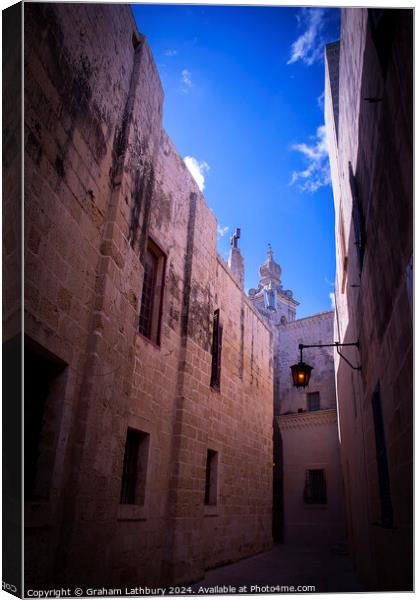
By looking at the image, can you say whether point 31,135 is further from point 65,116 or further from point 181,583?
point 181,583

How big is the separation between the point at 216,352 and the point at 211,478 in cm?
294

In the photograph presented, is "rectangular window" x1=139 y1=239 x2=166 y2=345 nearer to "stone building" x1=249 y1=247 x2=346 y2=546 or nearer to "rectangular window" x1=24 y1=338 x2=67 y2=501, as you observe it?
"rectangular window" x1=24 y1=338 x2=67 y2=501

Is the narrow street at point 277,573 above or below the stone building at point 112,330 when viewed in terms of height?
below

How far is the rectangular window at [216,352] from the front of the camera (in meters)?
10.4

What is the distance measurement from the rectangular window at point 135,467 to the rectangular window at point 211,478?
3.13 m

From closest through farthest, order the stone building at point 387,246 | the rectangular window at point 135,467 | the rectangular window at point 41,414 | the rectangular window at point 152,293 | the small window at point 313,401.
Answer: the stone building at point 387,246, the rectangular window at point 41,414, the rectangular window at point 135,467, the rectangular window at point 152,293, the small window at point 313,401

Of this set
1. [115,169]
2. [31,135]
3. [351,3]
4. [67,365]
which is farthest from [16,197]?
[351,3]

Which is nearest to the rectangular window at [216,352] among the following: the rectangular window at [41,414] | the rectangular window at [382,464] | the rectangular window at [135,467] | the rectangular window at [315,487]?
the rectangular window at [135,467]

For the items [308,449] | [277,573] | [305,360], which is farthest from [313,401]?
[277,573]

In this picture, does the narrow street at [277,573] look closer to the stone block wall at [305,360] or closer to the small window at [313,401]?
the small window at [313,401]

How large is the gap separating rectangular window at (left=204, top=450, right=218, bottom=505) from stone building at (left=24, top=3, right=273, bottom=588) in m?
0.03

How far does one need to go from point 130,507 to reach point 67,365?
10.4 feet

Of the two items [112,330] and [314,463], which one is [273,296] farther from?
[112,330]

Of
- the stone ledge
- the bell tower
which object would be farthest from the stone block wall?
the bell tower
